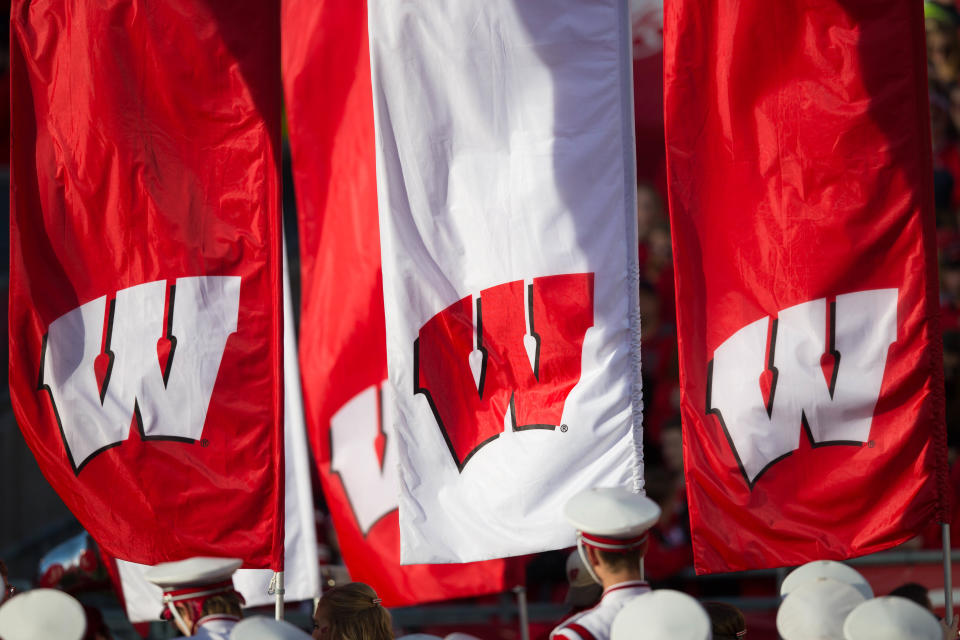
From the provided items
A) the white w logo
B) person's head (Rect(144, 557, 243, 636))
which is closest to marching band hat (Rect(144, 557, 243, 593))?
person's head (Rect(144, 557, 243, 636))

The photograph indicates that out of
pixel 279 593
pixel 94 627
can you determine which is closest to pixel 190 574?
pixel 94 627

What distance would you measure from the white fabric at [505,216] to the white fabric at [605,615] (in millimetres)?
1140

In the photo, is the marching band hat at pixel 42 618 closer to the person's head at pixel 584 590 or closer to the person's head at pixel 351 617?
the person's head at pixel 351 617

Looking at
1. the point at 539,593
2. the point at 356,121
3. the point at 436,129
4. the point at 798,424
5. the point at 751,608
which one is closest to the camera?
the point at 798,424

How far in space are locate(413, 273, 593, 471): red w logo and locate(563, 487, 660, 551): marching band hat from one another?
112cm

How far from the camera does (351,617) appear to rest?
14.9ft

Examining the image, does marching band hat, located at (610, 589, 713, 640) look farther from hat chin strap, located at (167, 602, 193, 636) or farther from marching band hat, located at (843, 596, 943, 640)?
hat chin strap, located at (167, 602, 193, 636)

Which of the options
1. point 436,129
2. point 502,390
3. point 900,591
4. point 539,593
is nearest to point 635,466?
point 502,390

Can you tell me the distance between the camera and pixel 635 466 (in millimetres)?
5066

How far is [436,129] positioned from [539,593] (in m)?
3.26

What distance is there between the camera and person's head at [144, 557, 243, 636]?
4.15m

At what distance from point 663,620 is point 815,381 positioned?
173 centimetres

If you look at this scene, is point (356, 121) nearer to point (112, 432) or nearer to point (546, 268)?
point (546, 268)

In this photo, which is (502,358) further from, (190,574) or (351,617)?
(190,574)
